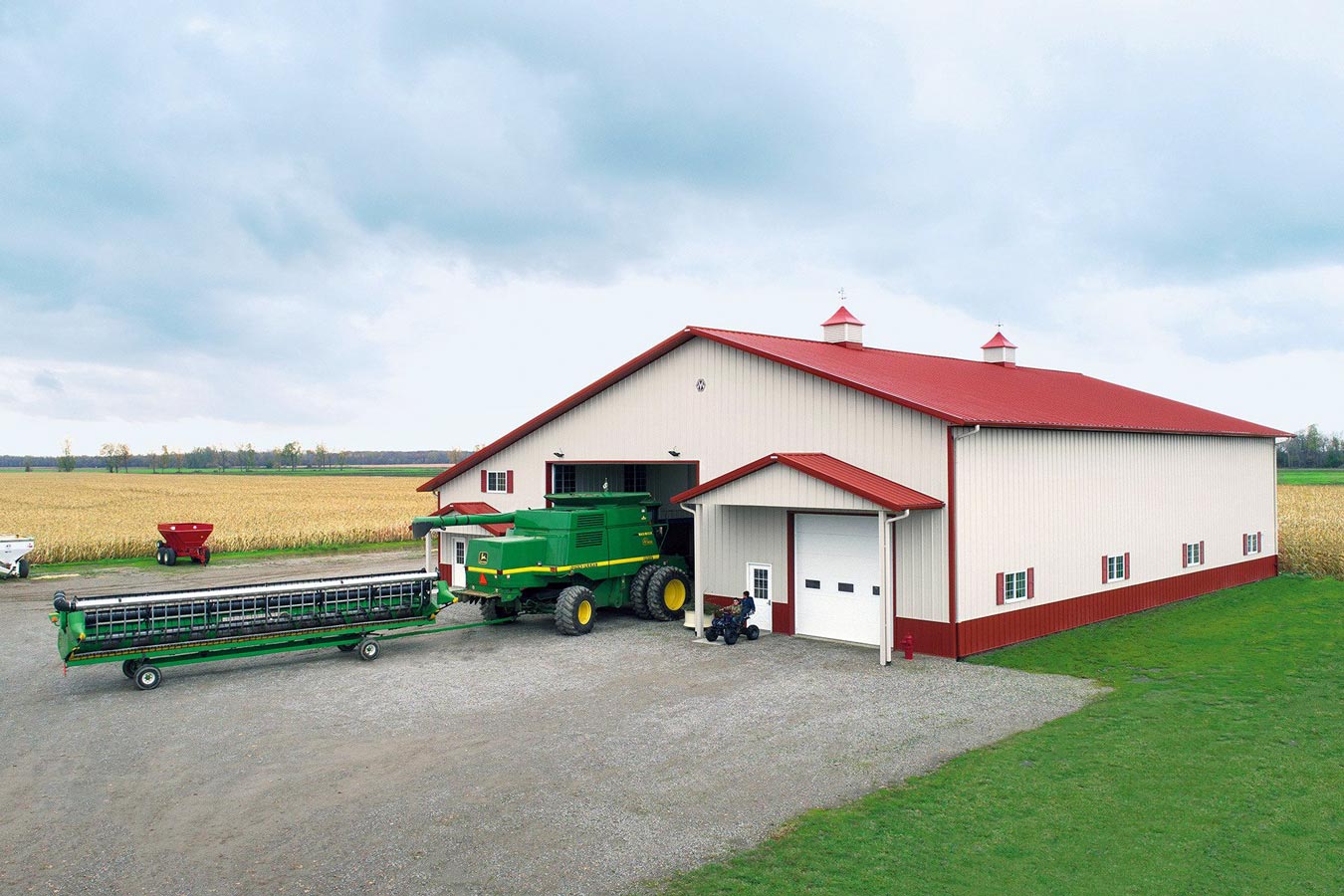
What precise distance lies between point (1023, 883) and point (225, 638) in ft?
45.5

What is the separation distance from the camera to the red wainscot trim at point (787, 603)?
20.3 metres

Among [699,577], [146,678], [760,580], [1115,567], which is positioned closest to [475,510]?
[699,577]

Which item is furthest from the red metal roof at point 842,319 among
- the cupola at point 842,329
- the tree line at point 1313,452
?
the tree line at point 1313,452

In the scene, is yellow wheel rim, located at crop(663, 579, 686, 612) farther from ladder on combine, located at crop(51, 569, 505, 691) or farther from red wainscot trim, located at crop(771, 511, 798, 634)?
ladder on combine, located at crop(51, 569, 505, 691)

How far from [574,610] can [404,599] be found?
3623 millimetres

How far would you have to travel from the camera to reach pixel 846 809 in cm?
1017

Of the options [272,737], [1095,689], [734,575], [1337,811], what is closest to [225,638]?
[272,737]

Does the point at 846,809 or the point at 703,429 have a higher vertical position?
the point at 703,429

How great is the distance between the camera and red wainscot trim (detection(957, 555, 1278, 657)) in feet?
59.4

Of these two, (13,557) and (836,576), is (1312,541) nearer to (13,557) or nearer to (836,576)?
(836,576)

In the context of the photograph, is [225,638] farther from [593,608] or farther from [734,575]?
[734,575]

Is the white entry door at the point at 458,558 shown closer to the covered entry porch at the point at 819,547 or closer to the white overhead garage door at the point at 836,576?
the covered entry porch at the point at 819,547

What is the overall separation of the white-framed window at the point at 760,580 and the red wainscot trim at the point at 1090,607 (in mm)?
3751

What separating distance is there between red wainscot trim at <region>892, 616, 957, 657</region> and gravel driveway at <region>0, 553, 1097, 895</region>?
0.50m
